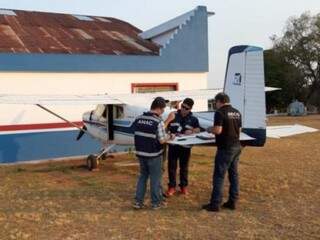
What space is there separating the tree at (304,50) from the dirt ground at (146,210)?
2118 inches

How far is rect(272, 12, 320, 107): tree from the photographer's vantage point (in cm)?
6575

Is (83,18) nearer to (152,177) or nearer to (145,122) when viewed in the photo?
(145,122)

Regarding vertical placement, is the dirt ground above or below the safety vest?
below

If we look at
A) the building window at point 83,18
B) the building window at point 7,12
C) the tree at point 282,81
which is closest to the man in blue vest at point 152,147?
the building window at point 7,12

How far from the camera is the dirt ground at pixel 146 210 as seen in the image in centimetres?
748

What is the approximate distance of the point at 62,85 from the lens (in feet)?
58.4

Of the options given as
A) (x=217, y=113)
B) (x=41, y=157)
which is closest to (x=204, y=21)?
(x=41, y=157)

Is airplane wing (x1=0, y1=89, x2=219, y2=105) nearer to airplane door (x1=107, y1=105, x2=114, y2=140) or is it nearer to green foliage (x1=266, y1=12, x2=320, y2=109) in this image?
airplane door (x1=107, y1=105, x2=114, y2=140)

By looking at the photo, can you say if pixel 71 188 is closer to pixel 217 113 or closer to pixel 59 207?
pixel 59 207

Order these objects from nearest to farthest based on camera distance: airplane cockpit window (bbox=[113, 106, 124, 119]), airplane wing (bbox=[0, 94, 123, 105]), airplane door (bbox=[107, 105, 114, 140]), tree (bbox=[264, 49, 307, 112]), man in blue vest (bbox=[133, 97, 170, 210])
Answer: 1. man in blue vest (bbox=[133, 97, 170, 210])
2. airplane wing (bbox=[0, 94, 123, 105])
3. airplane cockpit window (bbox=[113, 106, 124, 119])
4. airplane door (bbox=[107, 105, 114, 140])
5. tree (bbox=[264, 49, 307, 112])

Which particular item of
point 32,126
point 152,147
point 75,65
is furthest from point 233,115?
point 75,65

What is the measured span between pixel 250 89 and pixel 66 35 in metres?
12.2

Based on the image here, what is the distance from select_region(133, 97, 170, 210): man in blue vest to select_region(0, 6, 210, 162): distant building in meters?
9.12

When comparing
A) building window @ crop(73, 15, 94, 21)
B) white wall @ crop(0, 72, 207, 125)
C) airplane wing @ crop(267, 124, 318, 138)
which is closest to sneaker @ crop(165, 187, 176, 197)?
airplane wing @ crop(267, 124, 318, 138)
